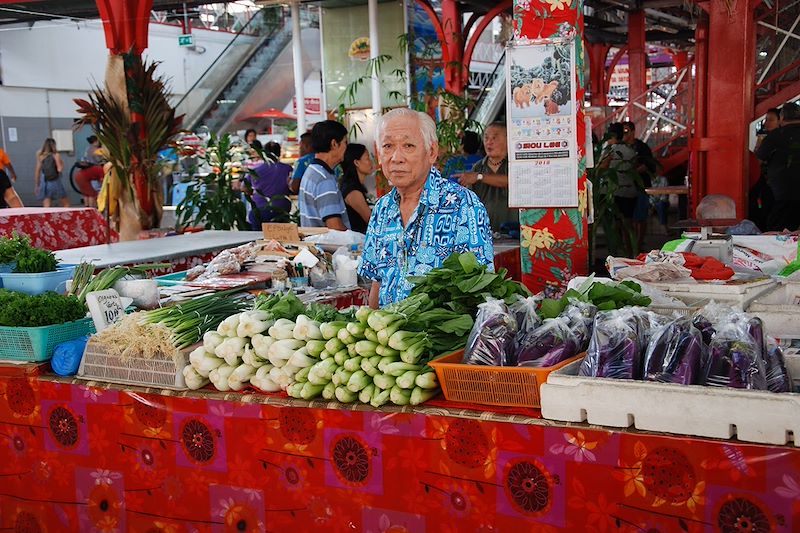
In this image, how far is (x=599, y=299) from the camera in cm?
274

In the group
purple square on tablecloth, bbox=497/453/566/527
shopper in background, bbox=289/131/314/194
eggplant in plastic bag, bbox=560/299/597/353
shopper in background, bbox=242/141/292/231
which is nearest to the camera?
purple square on tablecloth, bbox=497/453/566/527

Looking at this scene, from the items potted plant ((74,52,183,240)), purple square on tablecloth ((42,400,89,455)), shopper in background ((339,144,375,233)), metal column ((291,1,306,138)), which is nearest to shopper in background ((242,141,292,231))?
potted plant ((74,52,183,240))

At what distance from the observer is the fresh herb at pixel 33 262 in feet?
11.9

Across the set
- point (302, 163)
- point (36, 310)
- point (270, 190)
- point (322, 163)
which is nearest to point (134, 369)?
point (36, 310)

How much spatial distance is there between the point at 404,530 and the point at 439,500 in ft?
0.55

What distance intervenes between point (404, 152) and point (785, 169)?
19.7 feet

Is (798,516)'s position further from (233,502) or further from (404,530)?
(233,502)

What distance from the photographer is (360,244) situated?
496cm

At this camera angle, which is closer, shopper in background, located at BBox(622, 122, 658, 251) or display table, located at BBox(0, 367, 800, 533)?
display table, located at BBox(0, 367, 800, 533)

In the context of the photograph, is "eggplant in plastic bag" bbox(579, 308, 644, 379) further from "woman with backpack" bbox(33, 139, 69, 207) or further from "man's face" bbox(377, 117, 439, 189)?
"woman with backpack" bbox(33, 139, 69, 207)

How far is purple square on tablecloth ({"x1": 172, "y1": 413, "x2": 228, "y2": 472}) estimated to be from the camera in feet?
9.00

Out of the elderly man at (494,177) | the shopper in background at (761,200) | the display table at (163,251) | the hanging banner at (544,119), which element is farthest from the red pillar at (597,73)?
the hanging banner at (544,119)

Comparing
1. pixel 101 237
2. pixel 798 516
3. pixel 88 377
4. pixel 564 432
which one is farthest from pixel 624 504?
A: pixel 101 237

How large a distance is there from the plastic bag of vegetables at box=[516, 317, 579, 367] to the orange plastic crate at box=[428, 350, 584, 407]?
0.09ft
